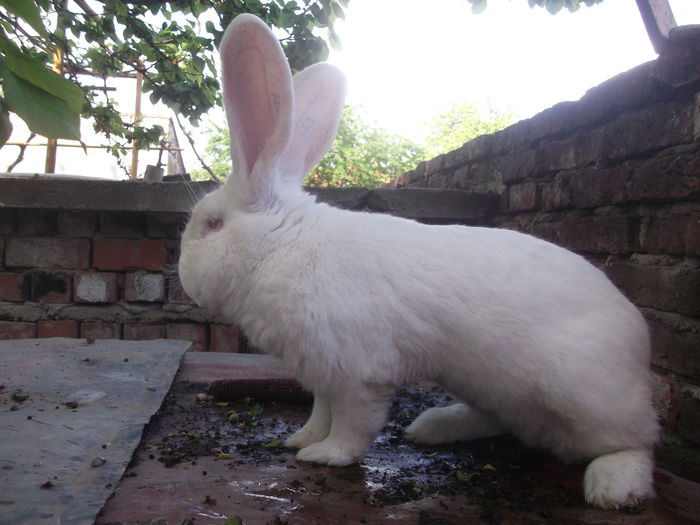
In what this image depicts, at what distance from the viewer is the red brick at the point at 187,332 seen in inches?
149

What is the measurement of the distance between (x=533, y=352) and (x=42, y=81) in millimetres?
1354

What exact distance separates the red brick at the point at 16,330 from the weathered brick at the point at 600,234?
3061 mm

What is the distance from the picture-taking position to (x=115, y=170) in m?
13.1

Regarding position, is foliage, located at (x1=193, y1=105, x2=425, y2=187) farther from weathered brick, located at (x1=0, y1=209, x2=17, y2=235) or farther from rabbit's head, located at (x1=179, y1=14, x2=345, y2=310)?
rabbit's head, located at (x1=179, y1=14, x2=345, y2=310)

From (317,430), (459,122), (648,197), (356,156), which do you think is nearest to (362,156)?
(356,156)

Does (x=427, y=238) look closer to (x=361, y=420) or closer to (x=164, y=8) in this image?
(x=361, y=420)

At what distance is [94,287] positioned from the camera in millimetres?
3717

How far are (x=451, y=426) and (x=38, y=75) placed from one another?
171 cm

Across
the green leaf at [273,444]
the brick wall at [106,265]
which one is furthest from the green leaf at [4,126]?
the brick wall at [106,265]

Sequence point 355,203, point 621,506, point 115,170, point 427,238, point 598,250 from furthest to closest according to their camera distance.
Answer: point 115,170, point 355,203, point 598,250, point 427,238, point 621,506

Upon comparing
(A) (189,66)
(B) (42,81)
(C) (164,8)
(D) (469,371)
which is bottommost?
(D) (469,371)

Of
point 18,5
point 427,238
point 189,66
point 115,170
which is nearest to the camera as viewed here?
point 18,5

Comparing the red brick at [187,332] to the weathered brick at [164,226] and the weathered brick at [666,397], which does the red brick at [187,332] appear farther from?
the weathered brick at [666,397]

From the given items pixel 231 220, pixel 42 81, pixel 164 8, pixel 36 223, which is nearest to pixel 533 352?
pixel 231 220
